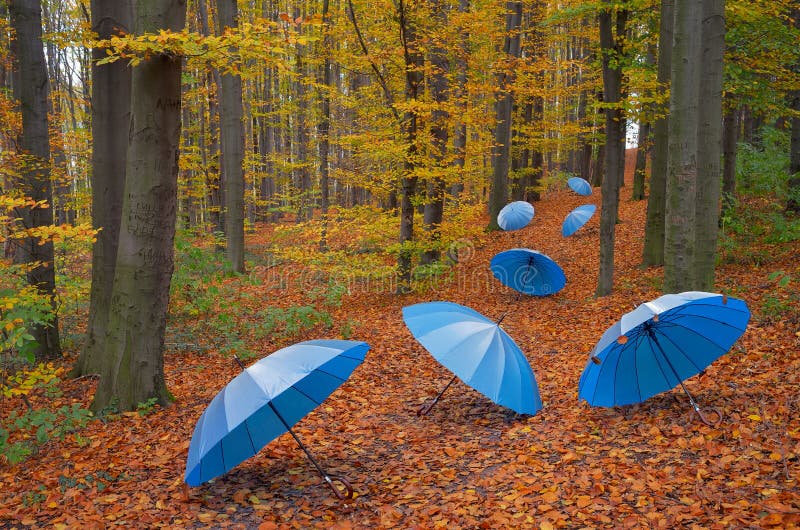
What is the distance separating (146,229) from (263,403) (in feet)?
9.95

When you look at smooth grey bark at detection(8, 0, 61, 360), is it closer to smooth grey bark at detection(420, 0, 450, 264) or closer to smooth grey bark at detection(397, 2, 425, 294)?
smooth grey bark at detection(397, 2, 425, 294)

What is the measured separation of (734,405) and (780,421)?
1.59 feet

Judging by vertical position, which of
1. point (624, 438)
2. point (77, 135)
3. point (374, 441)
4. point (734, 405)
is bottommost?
point (374, 441)

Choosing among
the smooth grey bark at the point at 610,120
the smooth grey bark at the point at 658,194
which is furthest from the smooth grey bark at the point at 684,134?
the smooth grey bark at the point at 658,194

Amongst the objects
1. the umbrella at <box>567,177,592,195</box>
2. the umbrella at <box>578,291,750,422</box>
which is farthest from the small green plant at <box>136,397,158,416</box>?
the umbrella at <box>567,177,592,195</box>

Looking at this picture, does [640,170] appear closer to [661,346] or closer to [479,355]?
[661,346]

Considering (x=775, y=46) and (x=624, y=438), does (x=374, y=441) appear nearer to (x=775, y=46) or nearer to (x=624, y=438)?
(x=624, y=438)

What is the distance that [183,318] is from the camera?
35.3 ft

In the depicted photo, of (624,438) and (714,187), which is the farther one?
(714,187)

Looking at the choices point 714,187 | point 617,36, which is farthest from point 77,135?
point 714,187

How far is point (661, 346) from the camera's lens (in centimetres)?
467

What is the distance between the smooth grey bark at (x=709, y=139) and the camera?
7375 millimetres

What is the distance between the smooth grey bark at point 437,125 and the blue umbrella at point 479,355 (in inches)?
257

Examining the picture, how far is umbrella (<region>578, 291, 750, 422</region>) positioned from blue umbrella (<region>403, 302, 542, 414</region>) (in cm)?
58
